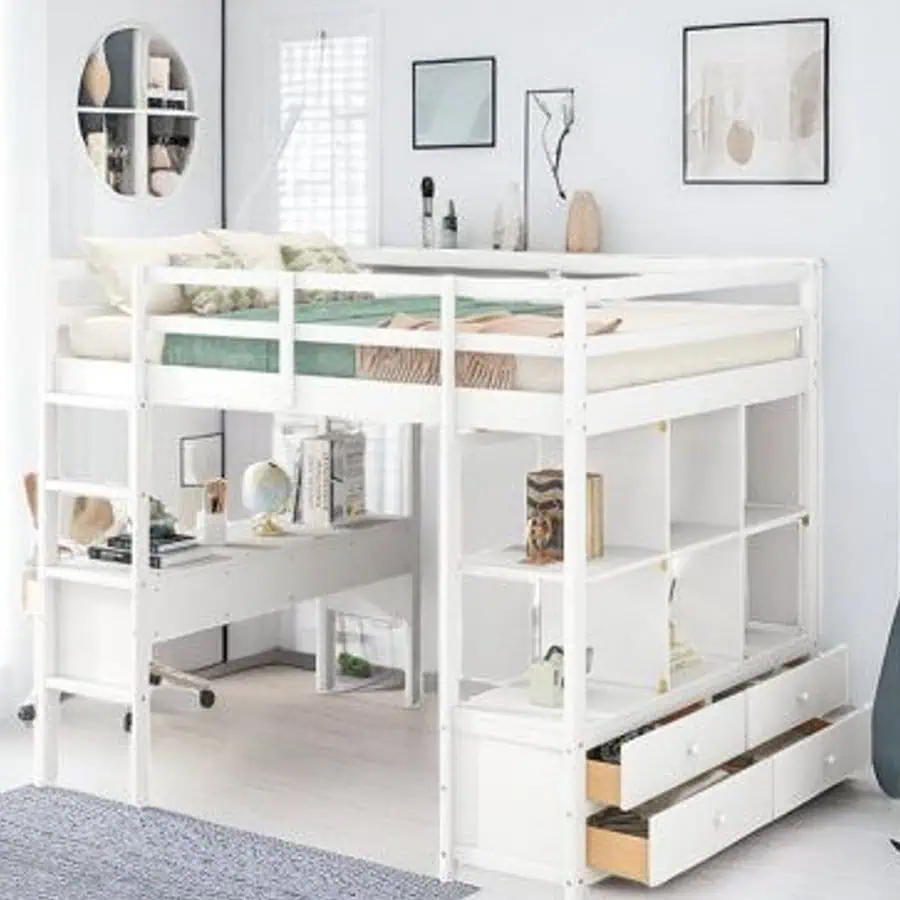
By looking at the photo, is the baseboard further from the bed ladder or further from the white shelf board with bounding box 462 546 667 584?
the white shelf board with bounding box 462 546 667 584

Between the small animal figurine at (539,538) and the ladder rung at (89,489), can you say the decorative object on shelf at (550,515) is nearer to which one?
the small animal figurine at (539,538)

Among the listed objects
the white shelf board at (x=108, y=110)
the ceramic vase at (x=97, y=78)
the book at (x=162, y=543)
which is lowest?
the book at (x=162, y=543)

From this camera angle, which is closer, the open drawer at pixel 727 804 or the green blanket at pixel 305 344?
the open drawer at pixel 727 804

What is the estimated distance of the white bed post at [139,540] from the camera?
14.8 feet

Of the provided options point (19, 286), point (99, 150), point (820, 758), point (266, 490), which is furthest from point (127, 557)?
point (820, 758)

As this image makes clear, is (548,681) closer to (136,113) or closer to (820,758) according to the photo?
(820,758)

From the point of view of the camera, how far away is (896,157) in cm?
481

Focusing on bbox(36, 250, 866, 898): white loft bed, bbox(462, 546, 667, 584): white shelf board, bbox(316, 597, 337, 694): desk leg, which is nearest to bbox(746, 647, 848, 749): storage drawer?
bbox(36, 250, 866, 898): white loft bed

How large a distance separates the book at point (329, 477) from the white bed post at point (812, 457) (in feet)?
3.85

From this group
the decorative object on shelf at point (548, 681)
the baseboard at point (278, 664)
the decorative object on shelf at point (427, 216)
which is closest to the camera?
the decorative object on shelf at point (548, 681)

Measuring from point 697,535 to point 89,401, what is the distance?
1.37 metres

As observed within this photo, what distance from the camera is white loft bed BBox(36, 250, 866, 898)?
4.02 metres

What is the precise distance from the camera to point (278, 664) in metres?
6.05

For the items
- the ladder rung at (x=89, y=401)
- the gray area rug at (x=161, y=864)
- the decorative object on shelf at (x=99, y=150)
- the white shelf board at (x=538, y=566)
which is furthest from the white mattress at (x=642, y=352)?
the gray area rug at (x=161, y=864)
